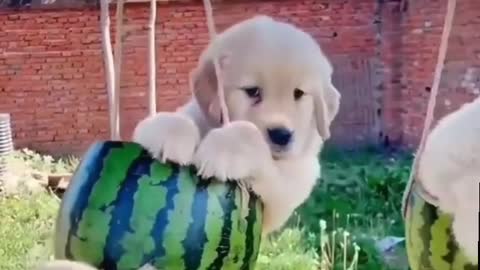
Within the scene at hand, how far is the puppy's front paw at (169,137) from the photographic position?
0.62 m

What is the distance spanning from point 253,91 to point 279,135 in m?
0.04

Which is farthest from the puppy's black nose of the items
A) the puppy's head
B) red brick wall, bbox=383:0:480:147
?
red brick wall, bbox=383:0:480:147

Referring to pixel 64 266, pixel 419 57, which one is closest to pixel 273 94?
pixel 64 266

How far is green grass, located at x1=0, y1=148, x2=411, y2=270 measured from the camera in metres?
2.33

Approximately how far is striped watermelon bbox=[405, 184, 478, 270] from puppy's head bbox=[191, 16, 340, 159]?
11 centimetres

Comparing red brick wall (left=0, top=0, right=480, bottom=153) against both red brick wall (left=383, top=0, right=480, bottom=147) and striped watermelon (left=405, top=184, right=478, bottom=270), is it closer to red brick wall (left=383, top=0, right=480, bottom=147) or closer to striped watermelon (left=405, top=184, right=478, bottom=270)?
red brick wall (left=383, top=0, right=480, bottom=147)

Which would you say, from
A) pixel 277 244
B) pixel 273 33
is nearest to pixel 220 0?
pixel 277 244

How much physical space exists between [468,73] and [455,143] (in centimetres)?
268

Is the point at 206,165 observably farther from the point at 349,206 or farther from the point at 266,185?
the point at 349,206

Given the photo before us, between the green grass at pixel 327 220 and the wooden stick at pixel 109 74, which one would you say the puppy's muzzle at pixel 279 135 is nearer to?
the wooden stick at pixel 109 74

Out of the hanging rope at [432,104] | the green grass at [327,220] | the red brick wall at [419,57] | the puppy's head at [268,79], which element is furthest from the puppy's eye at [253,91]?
the red brick wall at [419,57]

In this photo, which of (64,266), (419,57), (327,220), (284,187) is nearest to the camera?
(64,266)

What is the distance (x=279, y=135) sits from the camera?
2.31 ft

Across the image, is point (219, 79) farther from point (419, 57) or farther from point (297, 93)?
point (419, 57)
